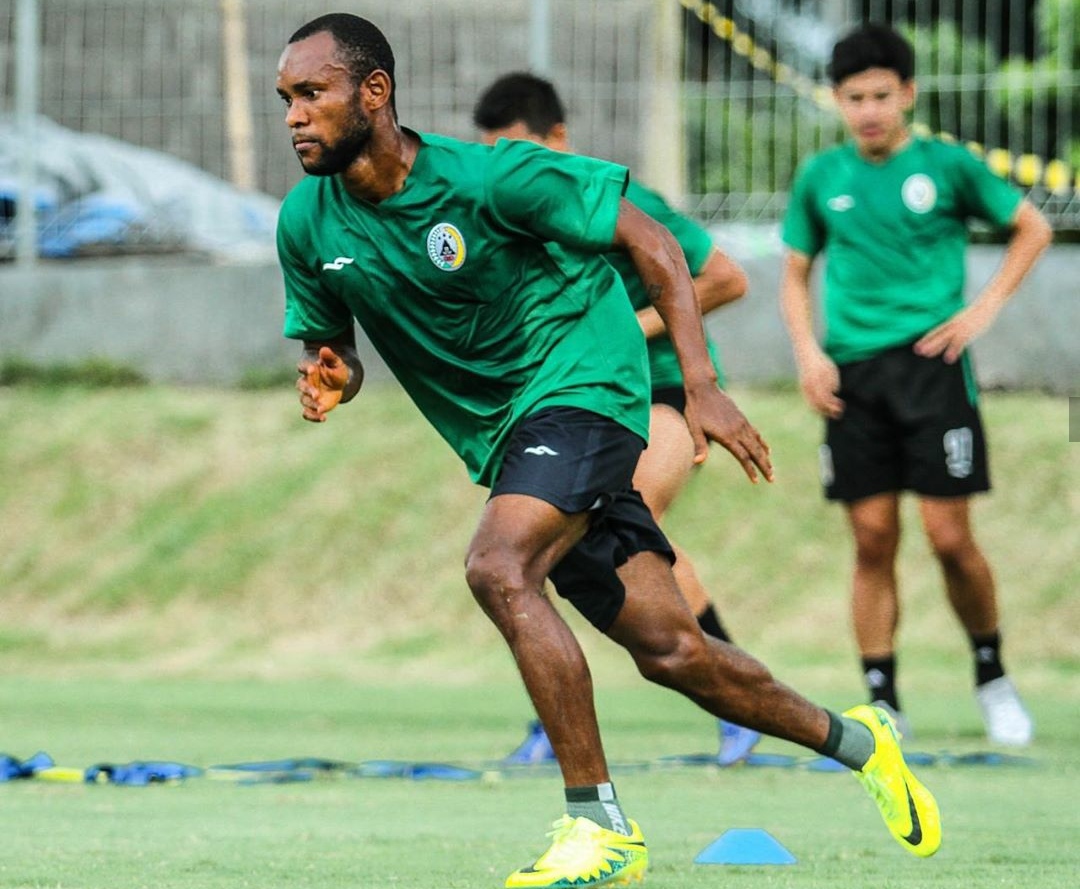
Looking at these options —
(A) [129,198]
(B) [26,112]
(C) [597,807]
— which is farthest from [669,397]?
(B) [26,112]

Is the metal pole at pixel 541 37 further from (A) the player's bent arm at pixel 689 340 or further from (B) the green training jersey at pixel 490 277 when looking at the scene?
(A) the player's bent arm at pixel 689 340

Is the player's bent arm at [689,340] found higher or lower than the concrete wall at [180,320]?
higher

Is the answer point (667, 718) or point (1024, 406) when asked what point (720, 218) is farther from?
point (667, 718)

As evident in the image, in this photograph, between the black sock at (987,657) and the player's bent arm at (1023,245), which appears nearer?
the black sock at (987,657)

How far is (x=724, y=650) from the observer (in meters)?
5.60

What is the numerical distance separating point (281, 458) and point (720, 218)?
11.6ft

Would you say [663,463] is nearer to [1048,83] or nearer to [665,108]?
[1048,83]

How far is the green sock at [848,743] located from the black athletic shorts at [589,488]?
59 centimetres

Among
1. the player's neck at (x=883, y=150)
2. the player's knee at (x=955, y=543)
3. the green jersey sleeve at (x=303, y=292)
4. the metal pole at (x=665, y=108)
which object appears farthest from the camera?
the metal pole at (x=665, y=108)

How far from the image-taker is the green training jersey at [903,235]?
30.6ft

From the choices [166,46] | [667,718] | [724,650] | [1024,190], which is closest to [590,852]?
[724,650]

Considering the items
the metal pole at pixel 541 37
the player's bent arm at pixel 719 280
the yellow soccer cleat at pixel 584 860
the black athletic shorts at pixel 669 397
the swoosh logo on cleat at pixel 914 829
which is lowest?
the swoosh logo on cleat at pixel 914 829

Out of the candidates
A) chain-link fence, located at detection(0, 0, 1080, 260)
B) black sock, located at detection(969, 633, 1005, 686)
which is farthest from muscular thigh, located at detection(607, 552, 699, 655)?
chain-link fence, located at detection(0, 0, 1080, 260)

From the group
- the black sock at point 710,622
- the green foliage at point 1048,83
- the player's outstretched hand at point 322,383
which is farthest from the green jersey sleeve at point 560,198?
the green foliage at point 1048,83
